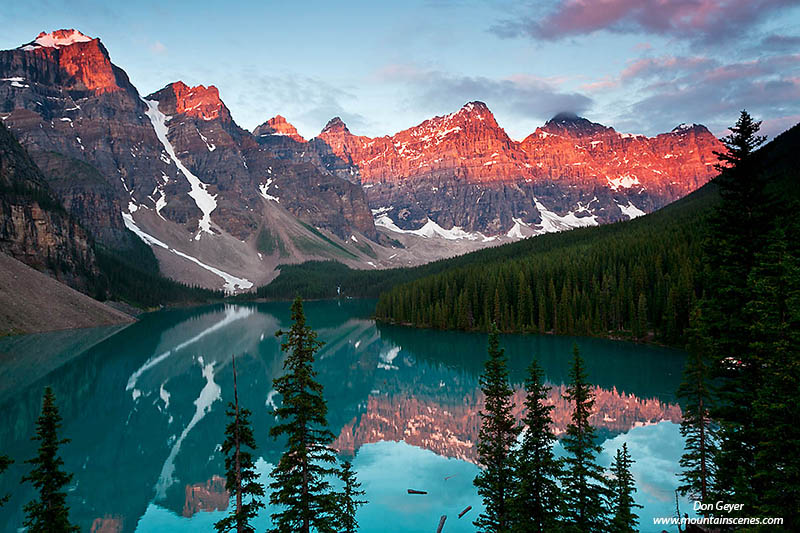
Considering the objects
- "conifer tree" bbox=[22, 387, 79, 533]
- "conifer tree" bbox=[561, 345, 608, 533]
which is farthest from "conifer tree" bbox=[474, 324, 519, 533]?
"conifer tree" bbox=[22, 387, 79, 533]

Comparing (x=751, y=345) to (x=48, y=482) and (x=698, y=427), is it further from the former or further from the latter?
(x=48, y=482)

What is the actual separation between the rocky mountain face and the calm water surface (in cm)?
4720

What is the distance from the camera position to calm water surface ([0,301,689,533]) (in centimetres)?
2689

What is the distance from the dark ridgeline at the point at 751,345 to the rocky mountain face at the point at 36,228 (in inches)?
5838

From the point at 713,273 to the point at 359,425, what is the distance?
106ft

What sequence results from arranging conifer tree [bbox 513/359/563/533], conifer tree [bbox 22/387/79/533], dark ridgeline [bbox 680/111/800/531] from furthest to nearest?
conifer tree [bbox 513/359/563/533]
conifer tree [bbox 22/387/79/533]
dark ridgeline [bbox 680/111/800/531]

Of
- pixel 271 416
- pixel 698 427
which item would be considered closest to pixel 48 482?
pixel 698 427

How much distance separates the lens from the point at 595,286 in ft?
306

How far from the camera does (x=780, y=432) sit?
462 inches

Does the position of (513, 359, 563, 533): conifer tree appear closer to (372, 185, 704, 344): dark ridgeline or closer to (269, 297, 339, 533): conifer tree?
(269, 297, 339, 533): conifer tree

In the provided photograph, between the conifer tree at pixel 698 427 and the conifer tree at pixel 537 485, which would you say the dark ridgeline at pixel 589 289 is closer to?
the conifer tree at pixel 698 427

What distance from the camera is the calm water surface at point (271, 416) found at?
26.9 meters

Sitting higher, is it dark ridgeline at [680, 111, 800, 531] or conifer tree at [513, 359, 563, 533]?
dark ridgeline at [680, 111, 800, 531]

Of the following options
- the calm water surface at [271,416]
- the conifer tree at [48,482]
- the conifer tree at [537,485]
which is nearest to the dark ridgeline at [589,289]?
the calm water surface at [271,416]
